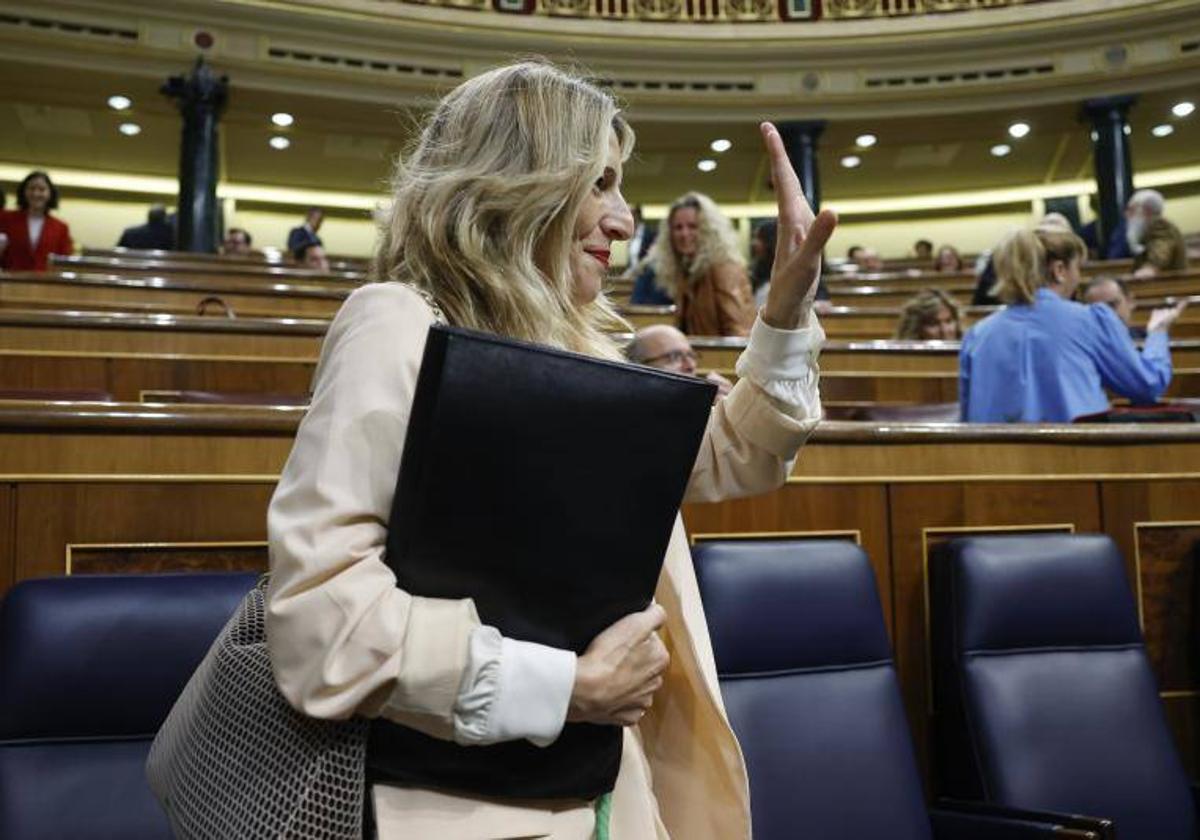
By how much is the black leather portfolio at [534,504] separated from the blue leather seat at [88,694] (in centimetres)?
41

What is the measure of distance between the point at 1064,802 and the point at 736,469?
0.74 m

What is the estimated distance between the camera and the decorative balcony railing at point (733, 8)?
6.49 m

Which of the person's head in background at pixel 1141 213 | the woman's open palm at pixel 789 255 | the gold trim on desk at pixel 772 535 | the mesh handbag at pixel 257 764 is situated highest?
the person's head in background at pixel 1141 213

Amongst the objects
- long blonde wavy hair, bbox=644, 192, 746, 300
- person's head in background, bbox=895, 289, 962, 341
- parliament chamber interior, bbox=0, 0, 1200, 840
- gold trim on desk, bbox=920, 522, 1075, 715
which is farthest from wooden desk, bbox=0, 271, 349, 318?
gold trim on desk, bbox=920, 522, 1075, 715

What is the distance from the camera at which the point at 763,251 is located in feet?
9.85

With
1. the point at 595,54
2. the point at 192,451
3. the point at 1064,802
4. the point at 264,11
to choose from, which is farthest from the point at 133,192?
the point at 1064,802

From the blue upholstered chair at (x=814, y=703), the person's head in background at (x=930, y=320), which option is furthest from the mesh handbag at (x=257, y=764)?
the person's head in background at (x=930, y=320)

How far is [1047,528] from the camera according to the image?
1.52m

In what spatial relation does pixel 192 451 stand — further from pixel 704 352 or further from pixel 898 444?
pixel 704 352

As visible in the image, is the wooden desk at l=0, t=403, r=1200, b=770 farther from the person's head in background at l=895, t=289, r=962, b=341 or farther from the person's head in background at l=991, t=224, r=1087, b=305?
the person's head in background at l=895, t=289, r=962, b=341

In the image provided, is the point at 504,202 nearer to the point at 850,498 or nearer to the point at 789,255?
the point at 789,255

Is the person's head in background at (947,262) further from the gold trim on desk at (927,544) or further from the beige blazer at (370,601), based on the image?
the beige blazer at (370,601)

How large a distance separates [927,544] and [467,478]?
3.48 feet

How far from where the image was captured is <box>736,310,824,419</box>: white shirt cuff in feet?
2.36
